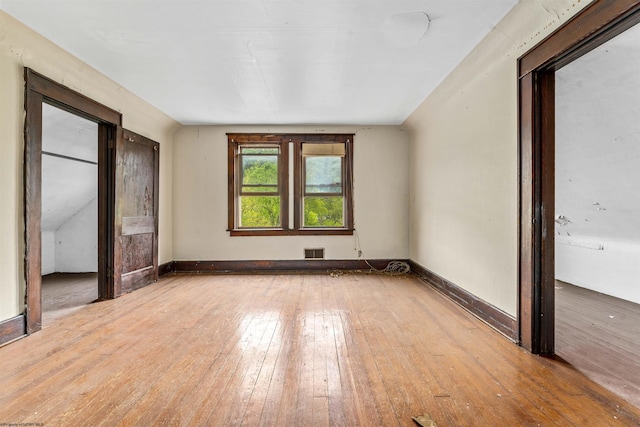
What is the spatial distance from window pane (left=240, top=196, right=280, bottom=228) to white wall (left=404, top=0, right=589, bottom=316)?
8.24ft

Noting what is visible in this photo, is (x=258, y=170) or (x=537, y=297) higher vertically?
(x=258, y=170)

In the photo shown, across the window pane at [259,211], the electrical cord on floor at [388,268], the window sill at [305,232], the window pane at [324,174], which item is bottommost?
the electrical cord on floor at [388,268]

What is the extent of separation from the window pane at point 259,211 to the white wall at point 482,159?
8.24 ft

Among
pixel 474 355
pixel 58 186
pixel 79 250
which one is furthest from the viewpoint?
pixel 79 250

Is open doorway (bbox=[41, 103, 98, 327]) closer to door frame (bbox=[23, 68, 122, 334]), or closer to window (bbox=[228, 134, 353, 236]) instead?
door frame (bbox=[23, 68, 122, 334])

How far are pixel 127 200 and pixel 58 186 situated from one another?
4.20ft

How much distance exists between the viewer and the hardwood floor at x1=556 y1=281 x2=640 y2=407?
1.96 m

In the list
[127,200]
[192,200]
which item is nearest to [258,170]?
[192,200]

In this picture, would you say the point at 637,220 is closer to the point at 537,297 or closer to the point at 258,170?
the point at 537,297

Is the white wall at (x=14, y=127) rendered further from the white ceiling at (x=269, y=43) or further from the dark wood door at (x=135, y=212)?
the dark wood door at (x=135, y=212)

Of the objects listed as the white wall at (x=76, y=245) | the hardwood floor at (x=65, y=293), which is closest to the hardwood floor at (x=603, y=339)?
the hardwood floor at (x=65, y=293)

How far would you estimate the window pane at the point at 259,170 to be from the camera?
18.2ft

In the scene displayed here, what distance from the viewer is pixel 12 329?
99.6 inches

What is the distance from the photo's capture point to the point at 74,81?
126 inches
